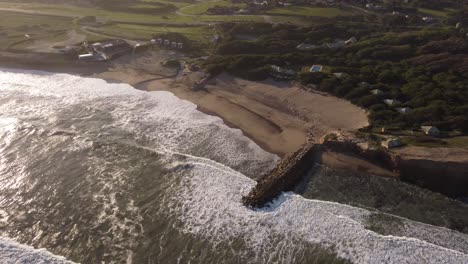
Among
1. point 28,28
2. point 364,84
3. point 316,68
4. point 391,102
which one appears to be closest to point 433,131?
point 391,102

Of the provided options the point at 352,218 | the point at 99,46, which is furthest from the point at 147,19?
the point at 352,218

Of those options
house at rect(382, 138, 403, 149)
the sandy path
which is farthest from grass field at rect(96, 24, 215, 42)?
house at rect(382, 138, 403, 149)

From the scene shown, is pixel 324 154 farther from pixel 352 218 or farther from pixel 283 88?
pixel 283 88

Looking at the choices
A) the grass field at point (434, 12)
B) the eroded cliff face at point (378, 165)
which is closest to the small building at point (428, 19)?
the grass field at point (434, 12)

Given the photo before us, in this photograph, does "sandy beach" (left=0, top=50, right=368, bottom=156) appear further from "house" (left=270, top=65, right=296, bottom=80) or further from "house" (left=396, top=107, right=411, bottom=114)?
"house" (left=396, top=107, right=411, bottom=114)

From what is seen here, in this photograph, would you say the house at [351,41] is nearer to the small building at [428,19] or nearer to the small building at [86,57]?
the small building at [428,19]

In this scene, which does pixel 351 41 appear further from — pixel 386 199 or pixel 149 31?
pixel 386 199
